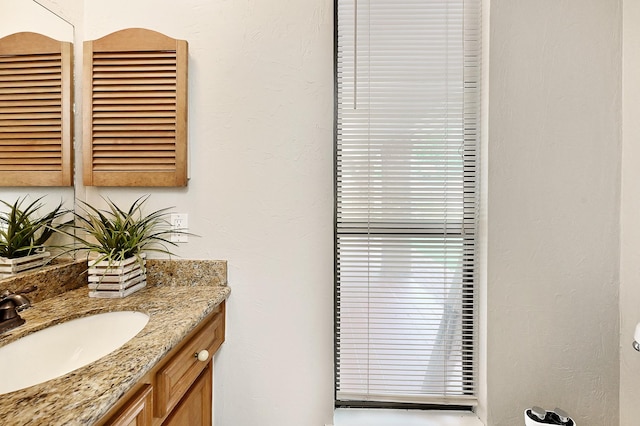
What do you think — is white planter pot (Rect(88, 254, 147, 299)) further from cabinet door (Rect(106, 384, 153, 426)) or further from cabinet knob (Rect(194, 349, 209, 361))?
cabinet door (Rect(106, 384, 153, 426))

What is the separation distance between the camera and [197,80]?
1.42 meters

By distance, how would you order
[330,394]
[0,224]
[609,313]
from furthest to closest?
[330,394] → [609,313] → [0,224]

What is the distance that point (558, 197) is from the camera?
4.27ft

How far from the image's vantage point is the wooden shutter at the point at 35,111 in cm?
111

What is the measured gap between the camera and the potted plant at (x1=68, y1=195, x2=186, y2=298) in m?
1.22

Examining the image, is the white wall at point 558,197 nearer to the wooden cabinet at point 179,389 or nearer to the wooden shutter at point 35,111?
the wooden cabinet at point 179,389

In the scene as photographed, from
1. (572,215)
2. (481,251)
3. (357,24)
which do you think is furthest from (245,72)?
(572,215)

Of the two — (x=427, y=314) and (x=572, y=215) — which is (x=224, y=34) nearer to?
(x=427, y=314)

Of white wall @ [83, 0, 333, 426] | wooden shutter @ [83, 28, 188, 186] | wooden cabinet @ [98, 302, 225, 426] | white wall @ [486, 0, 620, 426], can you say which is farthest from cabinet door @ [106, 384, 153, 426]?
white wall @ [486, 0, 620, 426]

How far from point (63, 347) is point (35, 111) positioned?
88cm

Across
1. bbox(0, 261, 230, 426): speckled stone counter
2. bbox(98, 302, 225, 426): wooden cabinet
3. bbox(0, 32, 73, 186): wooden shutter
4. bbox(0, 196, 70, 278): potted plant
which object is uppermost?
bbox(0, 32, 73, 186): wooden shutter

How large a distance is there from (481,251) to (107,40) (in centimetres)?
182

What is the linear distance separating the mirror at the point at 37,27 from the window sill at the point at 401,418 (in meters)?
1.48

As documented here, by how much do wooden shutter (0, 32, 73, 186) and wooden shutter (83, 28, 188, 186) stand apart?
73 mm
